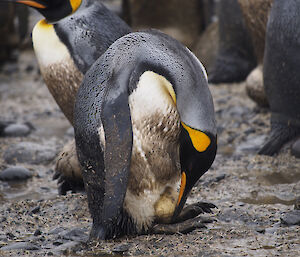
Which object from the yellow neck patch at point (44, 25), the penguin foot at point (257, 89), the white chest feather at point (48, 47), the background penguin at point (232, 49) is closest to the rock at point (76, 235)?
the white chest feather at point (48, 47)

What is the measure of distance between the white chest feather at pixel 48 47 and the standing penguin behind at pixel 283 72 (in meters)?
1.42

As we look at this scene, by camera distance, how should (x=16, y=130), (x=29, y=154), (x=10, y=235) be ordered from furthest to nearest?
(x=16, y=130)
(x=29, y=154)
(x=10, y=235)

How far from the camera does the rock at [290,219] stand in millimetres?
2941

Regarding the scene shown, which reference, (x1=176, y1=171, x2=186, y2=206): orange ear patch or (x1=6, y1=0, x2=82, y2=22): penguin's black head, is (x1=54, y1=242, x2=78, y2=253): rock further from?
(x1=6, y1=0, x2=82, y2=22): penguin's black head

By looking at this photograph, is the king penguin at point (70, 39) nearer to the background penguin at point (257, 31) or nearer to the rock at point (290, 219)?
the rock at point (290, 219)

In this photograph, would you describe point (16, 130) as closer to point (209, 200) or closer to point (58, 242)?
point (209, 200)

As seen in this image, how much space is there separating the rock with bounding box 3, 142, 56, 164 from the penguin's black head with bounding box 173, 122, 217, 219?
7.14 feet

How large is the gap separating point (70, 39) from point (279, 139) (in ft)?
5.16

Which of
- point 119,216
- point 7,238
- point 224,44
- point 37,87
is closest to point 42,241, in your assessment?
point 7,238

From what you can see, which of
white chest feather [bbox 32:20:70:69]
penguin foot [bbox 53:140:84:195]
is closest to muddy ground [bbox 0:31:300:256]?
penguin foot [bbox 53:140:84:195]

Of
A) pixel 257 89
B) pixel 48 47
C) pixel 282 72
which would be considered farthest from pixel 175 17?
pixel 48 47

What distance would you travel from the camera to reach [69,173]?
12.8 ft

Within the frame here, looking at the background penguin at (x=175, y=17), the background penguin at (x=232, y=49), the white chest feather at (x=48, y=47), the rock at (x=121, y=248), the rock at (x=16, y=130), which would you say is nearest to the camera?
the rock at (x=121, y=248)

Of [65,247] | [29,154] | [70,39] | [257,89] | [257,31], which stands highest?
[70,39]
